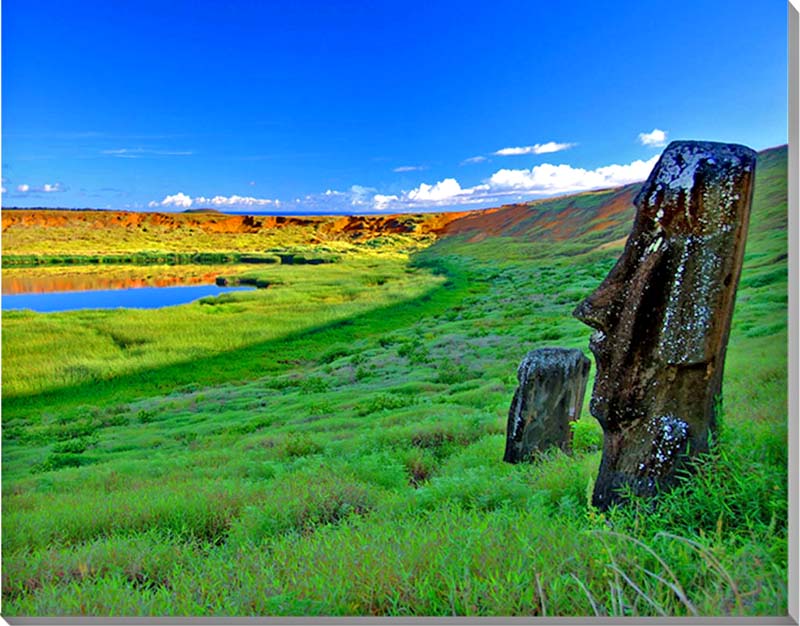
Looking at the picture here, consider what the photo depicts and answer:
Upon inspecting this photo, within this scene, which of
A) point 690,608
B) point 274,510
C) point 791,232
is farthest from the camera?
point 274,510

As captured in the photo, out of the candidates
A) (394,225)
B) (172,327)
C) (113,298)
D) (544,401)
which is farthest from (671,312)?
(113,298)

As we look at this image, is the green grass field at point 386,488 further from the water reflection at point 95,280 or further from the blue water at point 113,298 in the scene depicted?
the water reflection at point 95,280

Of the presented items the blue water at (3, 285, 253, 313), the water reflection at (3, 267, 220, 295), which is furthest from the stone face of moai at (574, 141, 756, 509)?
the water reflection at (3, 267, 220, 295)

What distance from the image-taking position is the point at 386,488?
403cm

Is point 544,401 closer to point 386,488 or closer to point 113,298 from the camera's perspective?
point 386,488

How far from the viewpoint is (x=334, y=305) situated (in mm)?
16812

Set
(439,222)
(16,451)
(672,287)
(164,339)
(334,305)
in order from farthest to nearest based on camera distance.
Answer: (334,305) < (164,339) < (439,222) < (16,451) < (672,287)

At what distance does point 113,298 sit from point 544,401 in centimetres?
2464

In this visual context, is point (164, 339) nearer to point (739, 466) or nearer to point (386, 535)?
point (386, 535)

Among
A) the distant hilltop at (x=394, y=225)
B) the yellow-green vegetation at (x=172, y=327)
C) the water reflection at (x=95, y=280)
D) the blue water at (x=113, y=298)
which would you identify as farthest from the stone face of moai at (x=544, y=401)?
the water reflection at (x=95, y=280)

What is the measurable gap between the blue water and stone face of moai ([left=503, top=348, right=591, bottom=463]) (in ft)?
55.5

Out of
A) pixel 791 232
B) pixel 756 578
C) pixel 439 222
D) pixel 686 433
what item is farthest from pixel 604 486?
pixel 439 222

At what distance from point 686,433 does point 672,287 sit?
0.70 metres

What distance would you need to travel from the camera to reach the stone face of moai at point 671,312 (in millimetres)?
2428
